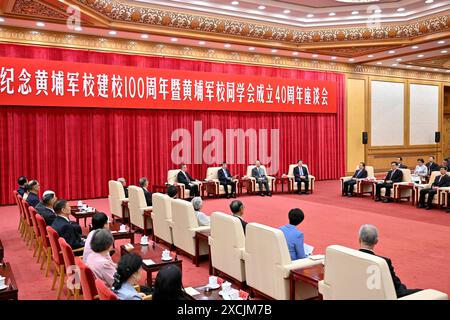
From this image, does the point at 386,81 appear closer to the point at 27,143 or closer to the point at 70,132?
the point at 70,132

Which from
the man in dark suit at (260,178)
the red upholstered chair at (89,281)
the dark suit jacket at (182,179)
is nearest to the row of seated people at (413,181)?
the man in dark suit at (260,178)

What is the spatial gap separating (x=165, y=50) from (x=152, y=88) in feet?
3.81

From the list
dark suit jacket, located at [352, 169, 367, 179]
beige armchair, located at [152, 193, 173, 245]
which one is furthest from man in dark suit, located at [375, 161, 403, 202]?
beige armchair, located at [152, 193, 173, 245]

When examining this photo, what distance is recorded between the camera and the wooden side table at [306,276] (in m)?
3.27

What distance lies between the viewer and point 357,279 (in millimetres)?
2705

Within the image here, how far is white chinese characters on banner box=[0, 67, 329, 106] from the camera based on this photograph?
30.4ft

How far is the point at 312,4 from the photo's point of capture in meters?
10.5

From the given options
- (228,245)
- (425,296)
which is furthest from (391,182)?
(425,296)

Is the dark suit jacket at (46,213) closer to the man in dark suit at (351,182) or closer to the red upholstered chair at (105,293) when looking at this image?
the red upholstered chair at (105,293)

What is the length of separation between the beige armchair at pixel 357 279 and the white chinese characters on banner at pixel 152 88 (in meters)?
8.29

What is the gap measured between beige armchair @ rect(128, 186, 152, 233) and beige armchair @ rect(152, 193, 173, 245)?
47 cm

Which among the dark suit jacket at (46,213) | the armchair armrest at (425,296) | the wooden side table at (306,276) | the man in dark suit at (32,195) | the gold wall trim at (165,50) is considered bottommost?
the wooden side table at (306,276)

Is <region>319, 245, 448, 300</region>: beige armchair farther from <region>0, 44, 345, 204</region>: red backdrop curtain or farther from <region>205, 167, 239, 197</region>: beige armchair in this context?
<region>0, 44, 345, 204</region>: red backdrop curtain

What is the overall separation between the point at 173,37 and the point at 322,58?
5.38 m
